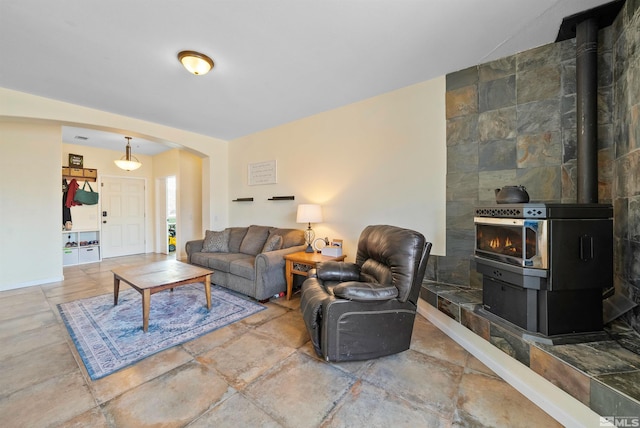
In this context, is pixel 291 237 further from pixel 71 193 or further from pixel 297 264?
pixel 71 193

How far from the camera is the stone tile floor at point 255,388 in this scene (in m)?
1.37

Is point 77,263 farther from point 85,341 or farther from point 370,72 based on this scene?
point 370,72

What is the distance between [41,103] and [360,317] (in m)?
4.41

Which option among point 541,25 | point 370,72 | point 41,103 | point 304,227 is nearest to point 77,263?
point 41,103

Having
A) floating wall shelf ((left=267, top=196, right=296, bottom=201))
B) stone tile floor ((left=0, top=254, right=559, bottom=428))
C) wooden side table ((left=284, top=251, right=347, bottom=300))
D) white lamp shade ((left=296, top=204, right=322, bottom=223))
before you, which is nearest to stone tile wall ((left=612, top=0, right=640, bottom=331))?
stone tile floor ((left=0, top=254, right=559, bottom=428))

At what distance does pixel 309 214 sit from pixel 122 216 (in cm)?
539

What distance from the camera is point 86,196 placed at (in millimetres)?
5312

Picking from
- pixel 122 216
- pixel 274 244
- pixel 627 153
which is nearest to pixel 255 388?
pixel 274 244

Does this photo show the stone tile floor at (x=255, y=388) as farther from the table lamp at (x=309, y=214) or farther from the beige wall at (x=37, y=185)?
the beige wall at (x=37, y=185)

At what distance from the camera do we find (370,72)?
2.58 m

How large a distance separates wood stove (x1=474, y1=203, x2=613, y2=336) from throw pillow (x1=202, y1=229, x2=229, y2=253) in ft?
12.5

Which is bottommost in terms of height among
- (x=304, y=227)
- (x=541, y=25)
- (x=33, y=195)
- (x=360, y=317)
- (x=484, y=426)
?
(x=484, y=426)

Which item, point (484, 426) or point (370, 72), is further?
point (370, 72)

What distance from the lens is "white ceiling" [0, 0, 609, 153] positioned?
1.74 metres
